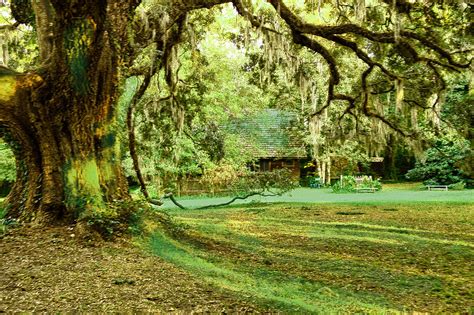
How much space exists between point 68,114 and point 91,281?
2769 millimetres

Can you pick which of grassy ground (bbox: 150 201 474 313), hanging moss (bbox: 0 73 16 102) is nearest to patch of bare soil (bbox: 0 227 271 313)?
grassy ground (bbox: 150 201 474 313)

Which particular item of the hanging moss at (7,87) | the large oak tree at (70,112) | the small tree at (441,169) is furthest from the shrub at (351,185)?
the hanging moss at (7,87)

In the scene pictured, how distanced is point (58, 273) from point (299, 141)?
2548 centimetres

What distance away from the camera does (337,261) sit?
20.4ft

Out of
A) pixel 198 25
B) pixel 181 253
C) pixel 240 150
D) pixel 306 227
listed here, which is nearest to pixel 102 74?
pixel 181 253

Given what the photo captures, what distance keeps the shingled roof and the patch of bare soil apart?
2099 cm

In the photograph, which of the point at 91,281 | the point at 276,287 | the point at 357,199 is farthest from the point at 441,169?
the point at 91,281

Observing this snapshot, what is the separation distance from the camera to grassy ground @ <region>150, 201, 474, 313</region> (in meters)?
4.43

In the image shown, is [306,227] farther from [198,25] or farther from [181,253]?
[198,25]

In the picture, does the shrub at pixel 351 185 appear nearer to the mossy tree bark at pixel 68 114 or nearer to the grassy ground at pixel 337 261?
the grassy ground at pixel 337 261

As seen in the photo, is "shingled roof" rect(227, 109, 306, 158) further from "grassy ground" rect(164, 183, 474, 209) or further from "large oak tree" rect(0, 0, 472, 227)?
"large oak tree" rect(0, 0, 472, 227)

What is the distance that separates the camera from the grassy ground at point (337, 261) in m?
4.43

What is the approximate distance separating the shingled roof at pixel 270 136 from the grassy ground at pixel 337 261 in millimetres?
16566

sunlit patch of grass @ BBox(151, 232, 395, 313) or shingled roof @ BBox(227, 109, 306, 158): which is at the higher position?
shingled roof @ BBox(227, 109, 306, 158)
